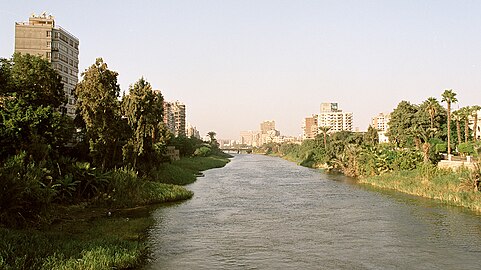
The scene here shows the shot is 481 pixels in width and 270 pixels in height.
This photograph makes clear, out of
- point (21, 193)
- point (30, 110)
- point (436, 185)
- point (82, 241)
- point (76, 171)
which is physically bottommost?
point (82, 241)

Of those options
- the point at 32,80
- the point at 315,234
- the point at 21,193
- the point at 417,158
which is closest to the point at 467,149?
the point at 417,158

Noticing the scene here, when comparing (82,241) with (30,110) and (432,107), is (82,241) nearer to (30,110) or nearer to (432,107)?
(30,110)

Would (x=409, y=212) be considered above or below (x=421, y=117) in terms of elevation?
below

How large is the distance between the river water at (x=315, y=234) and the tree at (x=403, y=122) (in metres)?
45.5

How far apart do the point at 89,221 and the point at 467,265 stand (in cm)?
2361

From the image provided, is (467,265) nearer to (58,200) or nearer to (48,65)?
(58,200)

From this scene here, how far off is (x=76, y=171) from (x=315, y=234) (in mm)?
19821

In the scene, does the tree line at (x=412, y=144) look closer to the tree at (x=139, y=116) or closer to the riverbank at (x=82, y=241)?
the tree at (x=139, y=116)

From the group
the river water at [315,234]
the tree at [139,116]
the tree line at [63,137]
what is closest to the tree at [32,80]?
the tree line at [63,137]

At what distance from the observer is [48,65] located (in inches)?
1676

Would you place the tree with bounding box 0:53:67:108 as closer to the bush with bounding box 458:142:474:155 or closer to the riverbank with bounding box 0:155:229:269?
the riverbank with bounding box 0:155:229:269

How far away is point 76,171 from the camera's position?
122ft

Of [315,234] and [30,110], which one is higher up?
[30,110]

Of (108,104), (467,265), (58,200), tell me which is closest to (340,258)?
(467,265)
